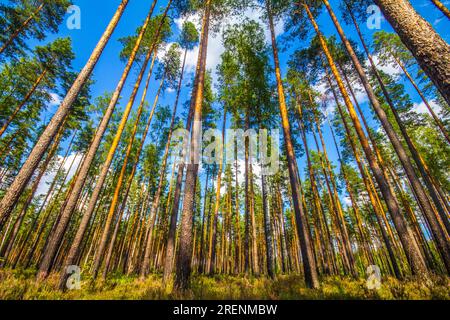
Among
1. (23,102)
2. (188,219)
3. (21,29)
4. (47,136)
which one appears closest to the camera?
(47,136)

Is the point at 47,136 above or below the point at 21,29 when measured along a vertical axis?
below

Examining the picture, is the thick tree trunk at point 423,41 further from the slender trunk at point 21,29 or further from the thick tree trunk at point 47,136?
the slender trunk at point 21,29

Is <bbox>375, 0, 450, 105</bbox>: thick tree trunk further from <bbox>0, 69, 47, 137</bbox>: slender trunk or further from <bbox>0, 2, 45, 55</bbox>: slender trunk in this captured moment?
<bbox>0, 69, 47, 137</bbox>: slender trunk

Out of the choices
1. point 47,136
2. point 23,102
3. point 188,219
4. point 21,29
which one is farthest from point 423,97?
point 23,102

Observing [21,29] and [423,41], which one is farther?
[21,29]

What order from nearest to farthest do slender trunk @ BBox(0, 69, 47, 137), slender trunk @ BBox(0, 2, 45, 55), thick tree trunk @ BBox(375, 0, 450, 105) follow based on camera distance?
thick tree trunk @ BBox(375, 0, 450, 105) < slender trunk @ BBox(0, 2, 45, 55) < slender trunk @ BBox(0, 69, 47, 137)

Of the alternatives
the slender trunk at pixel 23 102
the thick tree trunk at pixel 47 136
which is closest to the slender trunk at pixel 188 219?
the thick tree trunk at pixel 47 136

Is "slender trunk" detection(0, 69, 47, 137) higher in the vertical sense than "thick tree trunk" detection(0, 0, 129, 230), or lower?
higher

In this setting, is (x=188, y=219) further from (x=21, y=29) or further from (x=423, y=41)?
(x=21, y=29)

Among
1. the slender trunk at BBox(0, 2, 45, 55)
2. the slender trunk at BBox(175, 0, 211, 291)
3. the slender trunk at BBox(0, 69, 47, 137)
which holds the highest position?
the slender trunk at BBox(0, 2, 45, 55)

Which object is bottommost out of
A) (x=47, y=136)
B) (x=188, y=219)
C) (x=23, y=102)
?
(x=188, y=219)

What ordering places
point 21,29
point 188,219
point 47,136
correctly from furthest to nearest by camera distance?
1. point 21,29
2. point 188,219
3. point 47,136

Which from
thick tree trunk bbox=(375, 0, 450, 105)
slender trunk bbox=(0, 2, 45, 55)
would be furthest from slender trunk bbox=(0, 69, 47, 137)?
thick tree trunk bbox=(375, 0, 450, 105)

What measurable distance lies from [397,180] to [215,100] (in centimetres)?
1974
